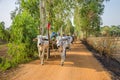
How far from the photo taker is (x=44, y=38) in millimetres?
16969

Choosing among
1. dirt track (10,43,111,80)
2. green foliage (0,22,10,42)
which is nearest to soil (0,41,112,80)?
dirt track (10,43,111,80)

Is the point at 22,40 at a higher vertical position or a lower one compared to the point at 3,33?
lower

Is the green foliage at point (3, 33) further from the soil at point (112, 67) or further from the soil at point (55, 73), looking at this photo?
the soil at point (112, 67)

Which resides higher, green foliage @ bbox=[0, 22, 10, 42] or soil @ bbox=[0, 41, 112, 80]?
green foliage @ bbox=[0, 22, 10, 42]

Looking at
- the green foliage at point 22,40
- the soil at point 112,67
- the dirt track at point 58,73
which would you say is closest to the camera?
the dirt track at point 58,73

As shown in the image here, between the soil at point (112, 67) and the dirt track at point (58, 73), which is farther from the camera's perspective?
the soil at point (112, 67)

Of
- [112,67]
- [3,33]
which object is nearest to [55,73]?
[3,33]

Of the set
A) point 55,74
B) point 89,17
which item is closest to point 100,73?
point 55,74

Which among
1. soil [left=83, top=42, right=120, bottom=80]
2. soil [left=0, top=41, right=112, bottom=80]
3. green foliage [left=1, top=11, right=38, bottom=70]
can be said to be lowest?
soil [left=83, top=42, right=120, bottom=80]

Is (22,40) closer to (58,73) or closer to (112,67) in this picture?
(58,73)

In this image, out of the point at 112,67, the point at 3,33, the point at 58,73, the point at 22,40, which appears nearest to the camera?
the point at 58,73

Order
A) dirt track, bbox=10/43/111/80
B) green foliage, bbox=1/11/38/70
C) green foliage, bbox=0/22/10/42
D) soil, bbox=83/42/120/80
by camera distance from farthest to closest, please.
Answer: green foliage, bbox=0/22/10/42, green foliage, bbox=1/11/38/70, soil, bbox=83/42/120/80, dirt track, bbox=10/43/111/80

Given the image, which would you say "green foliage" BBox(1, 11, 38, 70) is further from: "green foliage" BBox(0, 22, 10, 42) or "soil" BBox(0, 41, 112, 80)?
"soil" BBox(0, 41, 112, 80)

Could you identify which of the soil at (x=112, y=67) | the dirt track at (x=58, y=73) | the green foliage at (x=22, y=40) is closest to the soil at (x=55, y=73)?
the dirt track at (x=58, y=73)
